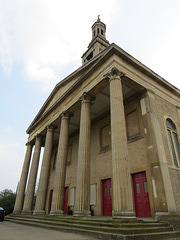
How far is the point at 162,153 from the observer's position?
1006 centimetres

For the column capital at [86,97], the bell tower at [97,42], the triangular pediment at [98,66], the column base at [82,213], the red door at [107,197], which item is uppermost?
the bell tower at [97,42]


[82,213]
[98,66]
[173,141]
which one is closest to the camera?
[82,213]

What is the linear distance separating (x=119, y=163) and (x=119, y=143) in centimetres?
92

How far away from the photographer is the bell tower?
28797 millimetres

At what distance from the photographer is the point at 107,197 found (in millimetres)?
12812

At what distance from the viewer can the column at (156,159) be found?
28.7ft

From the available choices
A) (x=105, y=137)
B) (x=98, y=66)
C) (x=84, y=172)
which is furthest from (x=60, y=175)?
(x=98, y=66)

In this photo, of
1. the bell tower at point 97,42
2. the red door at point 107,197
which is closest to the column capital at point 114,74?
the red door at point 107,197

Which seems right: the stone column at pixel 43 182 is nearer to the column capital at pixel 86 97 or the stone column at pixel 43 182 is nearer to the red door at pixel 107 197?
the red door at pixel 107 197

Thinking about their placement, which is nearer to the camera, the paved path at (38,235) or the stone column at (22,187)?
the paved path at (38,235)

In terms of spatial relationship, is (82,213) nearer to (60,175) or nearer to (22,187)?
(60,175)

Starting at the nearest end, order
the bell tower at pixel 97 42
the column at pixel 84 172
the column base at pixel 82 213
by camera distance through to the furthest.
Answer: the column base at pixel 82 213, the column at pixel 84 172, the bell tower at pixel 97 42

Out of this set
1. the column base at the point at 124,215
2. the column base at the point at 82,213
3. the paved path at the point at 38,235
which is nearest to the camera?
the paved path at the point at 38,235

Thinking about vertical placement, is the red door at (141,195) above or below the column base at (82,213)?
above
